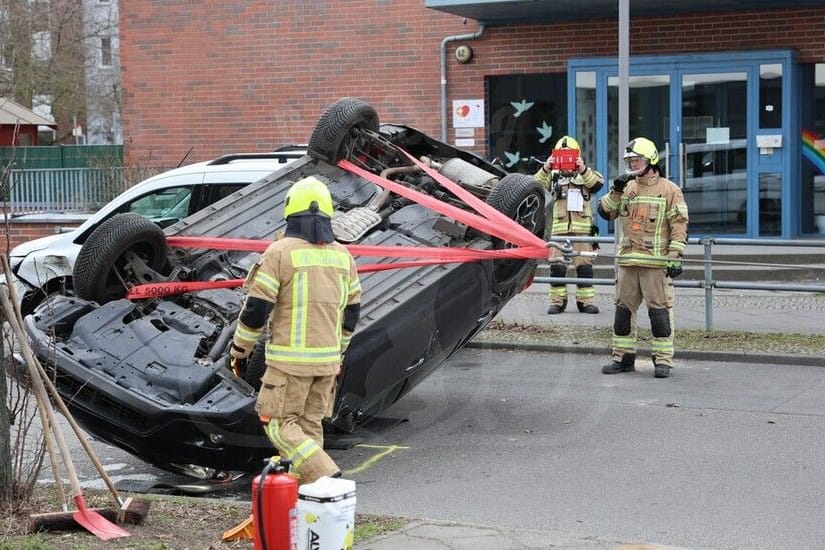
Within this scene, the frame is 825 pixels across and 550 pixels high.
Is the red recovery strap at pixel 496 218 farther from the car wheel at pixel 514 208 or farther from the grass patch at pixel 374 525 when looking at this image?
the grass patch at pixel 374 525

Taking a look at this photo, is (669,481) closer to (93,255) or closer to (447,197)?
(447,197)

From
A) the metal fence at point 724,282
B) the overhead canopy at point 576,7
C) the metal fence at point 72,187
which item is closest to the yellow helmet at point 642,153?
the metal fence at point 724,282

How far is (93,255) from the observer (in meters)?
7.55

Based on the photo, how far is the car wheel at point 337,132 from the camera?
342 inches

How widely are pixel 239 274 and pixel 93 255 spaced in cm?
97

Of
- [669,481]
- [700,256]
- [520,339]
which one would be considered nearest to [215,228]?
[669,481]

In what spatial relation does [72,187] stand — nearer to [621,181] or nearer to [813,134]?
[813,134]

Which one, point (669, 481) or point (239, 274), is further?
point (239, 274)

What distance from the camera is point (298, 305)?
19.6 ft

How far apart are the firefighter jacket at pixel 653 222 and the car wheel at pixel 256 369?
14.5 feet

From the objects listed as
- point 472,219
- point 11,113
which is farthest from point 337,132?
point 11,113

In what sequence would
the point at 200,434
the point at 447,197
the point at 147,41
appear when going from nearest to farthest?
the point at 200,434 → the point at 447,197 → the point at 147,41

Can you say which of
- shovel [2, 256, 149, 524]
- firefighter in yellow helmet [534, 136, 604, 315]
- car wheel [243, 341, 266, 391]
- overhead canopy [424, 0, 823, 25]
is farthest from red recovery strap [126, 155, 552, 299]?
overhead canopy [424, 0, 823, 25]

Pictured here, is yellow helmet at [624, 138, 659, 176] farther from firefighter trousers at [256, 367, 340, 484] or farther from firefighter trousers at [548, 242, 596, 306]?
firefighter trousers at [256, 367, 340, 484]
